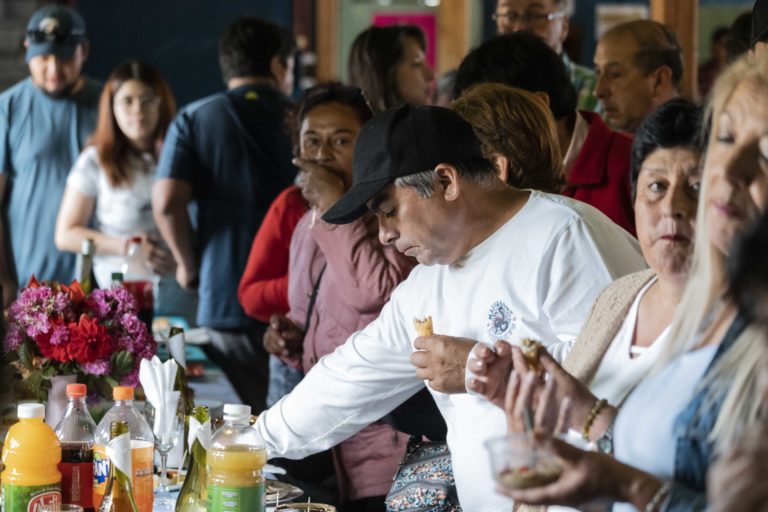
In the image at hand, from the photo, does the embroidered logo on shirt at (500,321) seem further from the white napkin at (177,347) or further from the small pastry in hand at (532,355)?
the white napkin at (177,347)

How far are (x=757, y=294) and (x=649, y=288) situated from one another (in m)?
0.67

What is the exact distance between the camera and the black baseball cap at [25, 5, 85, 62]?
4734 mm

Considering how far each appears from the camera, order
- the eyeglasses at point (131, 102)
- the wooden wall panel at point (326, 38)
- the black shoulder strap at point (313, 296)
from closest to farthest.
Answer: the black shoulder strap at point (313, 296) → the eyeglasses at point (131, 102) → the wooden wall panel at point (326, 38)

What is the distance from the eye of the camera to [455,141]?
2146mm

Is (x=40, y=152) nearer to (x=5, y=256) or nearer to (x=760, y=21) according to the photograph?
(x=5, y=256)

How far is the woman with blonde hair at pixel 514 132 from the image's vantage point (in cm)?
233

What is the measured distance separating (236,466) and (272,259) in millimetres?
1785

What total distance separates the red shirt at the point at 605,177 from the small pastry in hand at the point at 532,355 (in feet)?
4.74

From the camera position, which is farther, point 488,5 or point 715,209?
point 488,5

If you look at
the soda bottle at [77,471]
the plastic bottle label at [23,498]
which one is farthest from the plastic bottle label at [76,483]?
the plastic bottle label at [23,498]

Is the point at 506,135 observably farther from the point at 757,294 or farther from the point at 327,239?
the point at 757,294

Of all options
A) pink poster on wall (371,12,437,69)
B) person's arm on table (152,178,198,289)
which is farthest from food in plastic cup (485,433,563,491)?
pink poster on wall (371,12,437,69)

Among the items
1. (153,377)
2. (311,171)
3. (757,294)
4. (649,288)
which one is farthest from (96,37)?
(757,294)

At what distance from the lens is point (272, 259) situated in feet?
12.0
